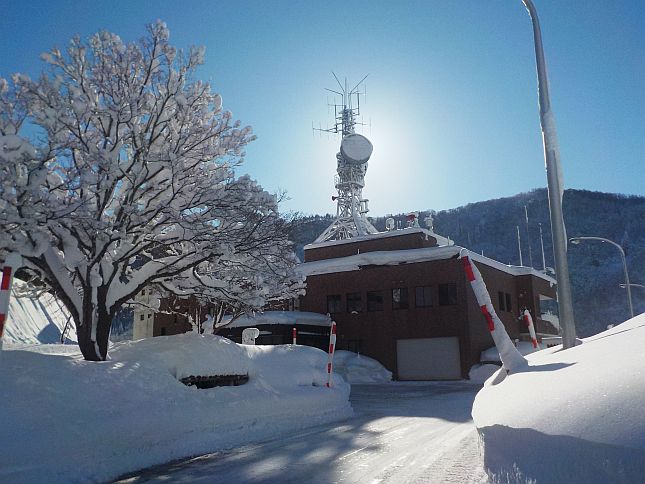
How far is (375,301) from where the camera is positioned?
31.2 meters

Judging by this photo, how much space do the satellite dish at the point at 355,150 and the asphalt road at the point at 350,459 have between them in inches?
1543

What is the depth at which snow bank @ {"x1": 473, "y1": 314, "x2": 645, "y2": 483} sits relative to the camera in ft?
7.50

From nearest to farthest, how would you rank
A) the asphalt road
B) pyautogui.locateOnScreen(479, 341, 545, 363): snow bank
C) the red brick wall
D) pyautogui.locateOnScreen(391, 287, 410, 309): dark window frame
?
the asphalt road, pyautogui.locateOnScreen(479, 341, 545, 363): snow bank, the red brick wall, pyautogui.locateOnScreen(391, 287, 410, 309): dark window frame

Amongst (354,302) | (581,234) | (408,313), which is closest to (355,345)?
(354,302)

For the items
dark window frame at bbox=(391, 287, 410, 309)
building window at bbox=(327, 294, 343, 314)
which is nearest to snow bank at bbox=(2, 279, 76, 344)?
building window at bbox=(327, 294, 343, 314)

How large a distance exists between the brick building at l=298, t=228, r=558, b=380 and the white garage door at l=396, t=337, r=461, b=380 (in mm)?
53

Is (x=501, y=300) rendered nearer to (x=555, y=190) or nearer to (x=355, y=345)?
(x=355, y=345)

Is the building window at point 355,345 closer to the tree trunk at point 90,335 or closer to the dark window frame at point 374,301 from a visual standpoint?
the dark window frame at point 374,301

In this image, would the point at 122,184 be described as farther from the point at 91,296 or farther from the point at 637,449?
the point at 637,449

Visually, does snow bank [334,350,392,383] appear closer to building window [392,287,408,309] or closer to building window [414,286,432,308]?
building window [392,287,408,309]

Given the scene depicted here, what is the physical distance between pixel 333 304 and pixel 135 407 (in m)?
26.7

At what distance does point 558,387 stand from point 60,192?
8.62m

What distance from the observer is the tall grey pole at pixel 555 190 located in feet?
22.4

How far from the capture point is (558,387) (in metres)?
3.18
